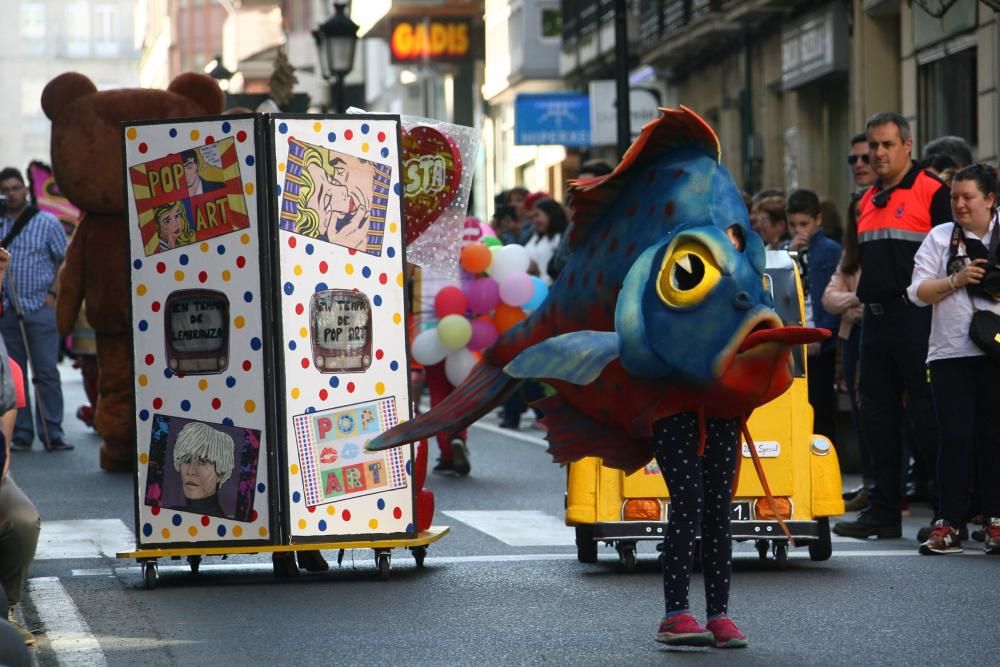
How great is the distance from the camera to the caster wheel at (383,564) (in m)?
9.38

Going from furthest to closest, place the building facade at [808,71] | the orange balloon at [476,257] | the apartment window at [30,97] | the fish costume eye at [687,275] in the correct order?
the apartment window at [30,97], the building facade at [808,71], the orange balloon at [476,257], the fish costume eye at [687,275]

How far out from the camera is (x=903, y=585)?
9164 millimetres

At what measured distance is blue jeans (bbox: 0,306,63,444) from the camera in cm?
1709

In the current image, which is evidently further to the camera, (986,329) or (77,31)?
(77,31)

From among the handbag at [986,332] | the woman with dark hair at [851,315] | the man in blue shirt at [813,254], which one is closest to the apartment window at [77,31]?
the man in blue shirt at [813,254]

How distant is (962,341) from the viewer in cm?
1033

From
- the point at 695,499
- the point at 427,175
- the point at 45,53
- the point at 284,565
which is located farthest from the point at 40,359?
the point at 45,53

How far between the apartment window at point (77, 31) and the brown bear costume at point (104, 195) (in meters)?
136

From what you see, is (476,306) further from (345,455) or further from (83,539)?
(345,455)

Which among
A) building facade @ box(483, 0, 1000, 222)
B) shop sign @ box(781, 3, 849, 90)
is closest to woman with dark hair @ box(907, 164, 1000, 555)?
building facade @ box(483, 0, 1000, 222)

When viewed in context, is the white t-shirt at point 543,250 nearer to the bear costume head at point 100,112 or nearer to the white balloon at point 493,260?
the white balloon at point 493,260

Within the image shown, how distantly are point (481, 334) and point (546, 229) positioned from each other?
4.07m

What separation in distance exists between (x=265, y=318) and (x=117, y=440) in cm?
583

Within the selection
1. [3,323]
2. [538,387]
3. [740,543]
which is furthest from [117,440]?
[740,543]
